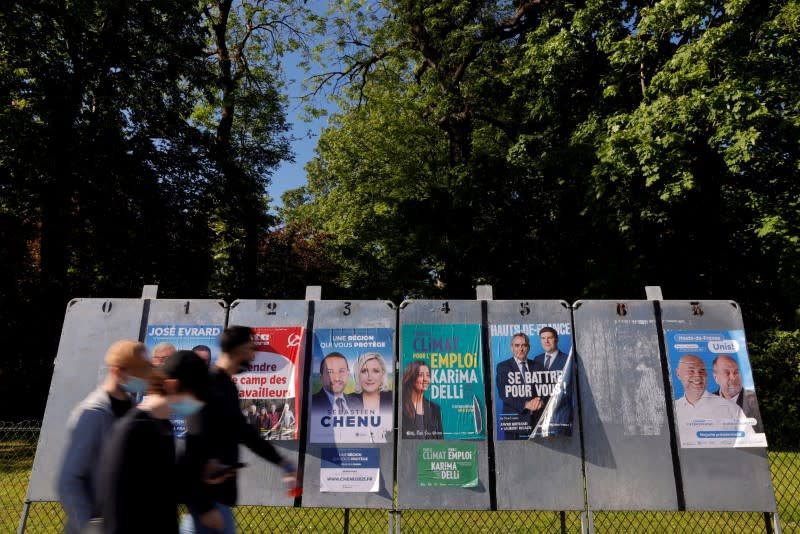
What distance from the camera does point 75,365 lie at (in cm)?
559

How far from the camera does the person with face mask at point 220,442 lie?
111 inches

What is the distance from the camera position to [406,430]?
17.3 feet

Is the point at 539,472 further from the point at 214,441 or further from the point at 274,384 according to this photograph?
the point at 214,441

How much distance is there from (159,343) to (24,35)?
12.1 metres

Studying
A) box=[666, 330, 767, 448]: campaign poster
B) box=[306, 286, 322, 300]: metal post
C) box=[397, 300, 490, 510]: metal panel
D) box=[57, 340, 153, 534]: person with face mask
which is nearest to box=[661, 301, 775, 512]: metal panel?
box=[666, 330, 767, 448]: campaign poster

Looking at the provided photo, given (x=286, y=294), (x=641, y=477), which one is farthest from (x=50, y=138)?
(x=641, y=477)

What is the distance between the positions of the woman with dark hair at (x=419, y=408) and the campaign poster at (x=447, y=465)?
13 centimetres

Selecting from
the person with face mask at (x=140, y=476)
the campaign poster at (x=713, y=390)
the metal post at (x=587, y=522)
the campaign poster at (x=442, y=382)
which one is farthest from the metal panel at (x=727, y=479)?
the person with face mask at (x=140, y=476)

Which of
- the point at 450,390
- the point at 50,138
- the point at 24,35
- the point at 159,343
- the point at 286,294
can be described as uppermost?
the point at 24,35

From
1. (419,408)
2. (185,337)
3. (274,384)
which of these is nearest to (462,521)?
(419,408)

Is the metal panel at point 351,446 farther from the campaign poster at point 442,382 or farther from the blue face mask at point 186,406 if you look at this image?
the blue face mask at point 186,406

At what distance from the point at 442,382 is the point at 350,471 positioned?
4.01 feet

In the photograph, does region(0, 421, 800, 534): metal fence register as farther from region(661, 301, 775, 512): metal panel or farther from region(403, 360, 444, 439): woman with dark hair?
region(403, 360, 444, 439): woman with dark hair

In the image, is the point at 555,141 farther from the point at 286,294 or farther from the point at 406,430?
the point at 286,294
